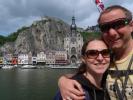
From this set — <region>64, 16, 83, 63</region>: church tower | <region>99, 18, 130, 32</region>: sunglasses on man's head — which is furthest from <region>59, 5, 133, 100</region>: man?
<region>64, 16, 83, 63</region>: church tower

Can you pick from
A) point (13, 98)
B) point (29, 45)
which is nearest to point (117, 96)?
point (13, 98)

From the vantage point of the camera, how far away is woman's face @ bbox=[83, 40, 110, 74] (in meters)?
3.35

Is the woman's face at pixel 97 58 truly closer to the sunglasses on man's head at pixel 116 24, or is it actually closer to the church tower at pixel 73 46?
the sunglasses on man's head at pixel 116 24

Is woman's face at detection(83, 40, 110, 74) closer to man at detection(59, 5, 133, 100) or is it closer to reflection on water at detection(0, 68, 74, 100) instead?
man at detection(59, 5, 133, 100)

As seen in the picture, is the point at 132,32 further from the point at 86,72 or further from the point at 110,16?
the point at 86,72

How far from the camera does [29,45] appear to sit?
198 meters

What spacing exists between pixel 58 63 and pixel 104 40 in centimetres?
16172

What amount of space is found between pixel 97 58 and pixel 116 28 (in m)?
0.33

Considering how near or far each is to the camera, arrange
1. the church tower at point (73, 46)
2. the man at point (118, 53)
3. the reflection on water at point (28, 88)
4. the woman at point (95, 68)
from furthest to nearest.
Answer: the church tower at point (73, 46)
the reflection on water at point (28, 88)
the woman at point (95, 68)
the man at point (118, 53)

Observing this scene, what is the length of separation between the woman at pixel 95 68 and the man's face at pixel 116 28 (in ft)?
0.36

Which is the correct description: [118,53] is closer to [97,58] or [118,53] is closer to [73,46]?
[97,58]

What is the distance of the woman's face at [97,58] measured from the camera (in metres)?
3.35

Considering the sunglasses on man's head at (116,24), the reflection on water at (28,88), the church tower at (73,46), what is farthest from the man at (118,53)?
the church tower at (73,46)

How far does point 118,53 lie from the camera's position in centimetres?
338
